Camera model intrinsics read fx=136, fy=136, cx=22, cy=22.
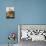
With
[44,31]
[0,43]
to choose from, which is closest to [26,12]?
[44,31]

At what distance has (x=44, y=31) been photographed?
132 inches

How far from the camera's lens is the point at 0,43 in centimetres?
343

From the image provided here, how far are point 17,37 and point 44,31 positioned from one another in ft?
2.26

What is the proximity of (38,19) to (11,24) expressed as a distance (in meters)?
0.70

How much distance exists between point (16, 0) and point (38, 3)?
567 millimetres

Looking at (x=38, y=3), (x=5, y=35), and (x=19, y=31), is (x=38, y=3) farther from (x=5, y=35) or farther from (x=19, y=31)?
(x=5, y=35)

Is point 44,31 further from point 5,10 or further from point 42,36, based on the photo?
point 5,10

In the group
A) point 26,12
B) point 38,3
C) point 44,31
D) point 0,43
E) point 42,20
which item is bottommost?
point 0,43

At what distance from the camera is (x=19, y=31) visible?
3.37 metres

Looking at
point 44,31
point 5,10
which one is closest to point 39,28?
point 44,31

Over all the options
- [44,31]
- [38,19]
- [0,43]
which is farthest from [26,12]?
[0,43]

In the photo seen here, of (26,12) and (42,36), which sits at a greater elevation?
(26,12)

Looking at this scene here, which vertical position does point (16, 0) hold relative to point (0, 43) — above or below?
above

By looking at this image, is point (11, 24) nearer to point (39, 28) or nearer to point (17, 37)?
point (17, 37)
